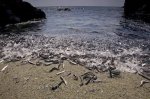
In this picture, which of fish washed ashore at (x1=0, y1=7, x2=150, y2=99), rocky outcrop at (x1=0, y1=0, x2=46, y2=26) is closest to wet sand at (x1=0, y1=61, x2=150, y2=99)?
fish washed ashore at (x1=0, y1=7, x2=150, y2=99)

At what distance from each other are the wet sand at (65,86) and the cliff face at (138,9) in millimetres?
60554

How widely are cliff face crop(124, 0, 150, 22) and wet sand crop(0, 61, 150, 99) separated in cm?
6055

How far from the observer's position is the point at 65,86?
366 inches

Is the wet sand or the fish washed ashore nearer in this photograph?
the wet sand

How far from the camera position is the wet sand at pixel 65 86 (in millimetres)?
8469

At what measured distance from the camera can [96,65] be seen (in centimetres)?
1232

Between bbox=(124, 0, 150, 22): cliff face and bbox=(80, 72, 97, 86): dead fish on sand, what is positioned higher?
bbox=(124, 0, 150, 22): cliff face

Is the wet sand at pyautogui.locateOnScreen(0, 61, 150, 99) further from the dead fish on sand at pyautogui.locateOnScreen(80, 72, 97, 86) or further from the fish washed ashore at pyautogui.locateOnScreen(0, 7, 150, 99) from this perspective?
the dead fish on sand at pyautogui.locateOnScreen(80, 72, 97, 86)

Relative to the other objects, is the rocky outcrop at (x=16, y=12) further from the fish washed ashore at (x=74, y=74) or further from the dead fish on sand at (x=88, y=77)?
A: the dead fish on sand at (x=88, y=77)

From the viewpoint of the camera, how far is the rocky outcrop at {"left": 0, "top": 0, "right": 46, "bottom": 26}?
1897 inches

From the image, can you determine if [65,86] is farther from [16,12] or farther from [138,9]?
[138,9]

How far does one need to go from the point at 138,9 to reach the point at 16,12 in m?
55.0

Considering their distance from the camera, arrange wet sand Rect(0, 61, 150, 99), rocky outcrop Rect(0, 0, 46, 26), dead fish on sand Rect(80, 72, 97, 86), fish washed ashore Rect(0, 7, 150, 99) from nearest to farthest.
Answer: wet sand Rect(0, 61, 150, 99), fish washed ashore Rect(0, 7, 150, 99), dead fish on sand Rect(80, 72, 97, 86), rocky outcrop Rect(0, 0, 46, 26)

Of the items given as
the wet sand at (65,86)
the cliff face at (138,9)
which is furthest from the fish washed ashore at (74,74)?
the cliff face at (138,9)
